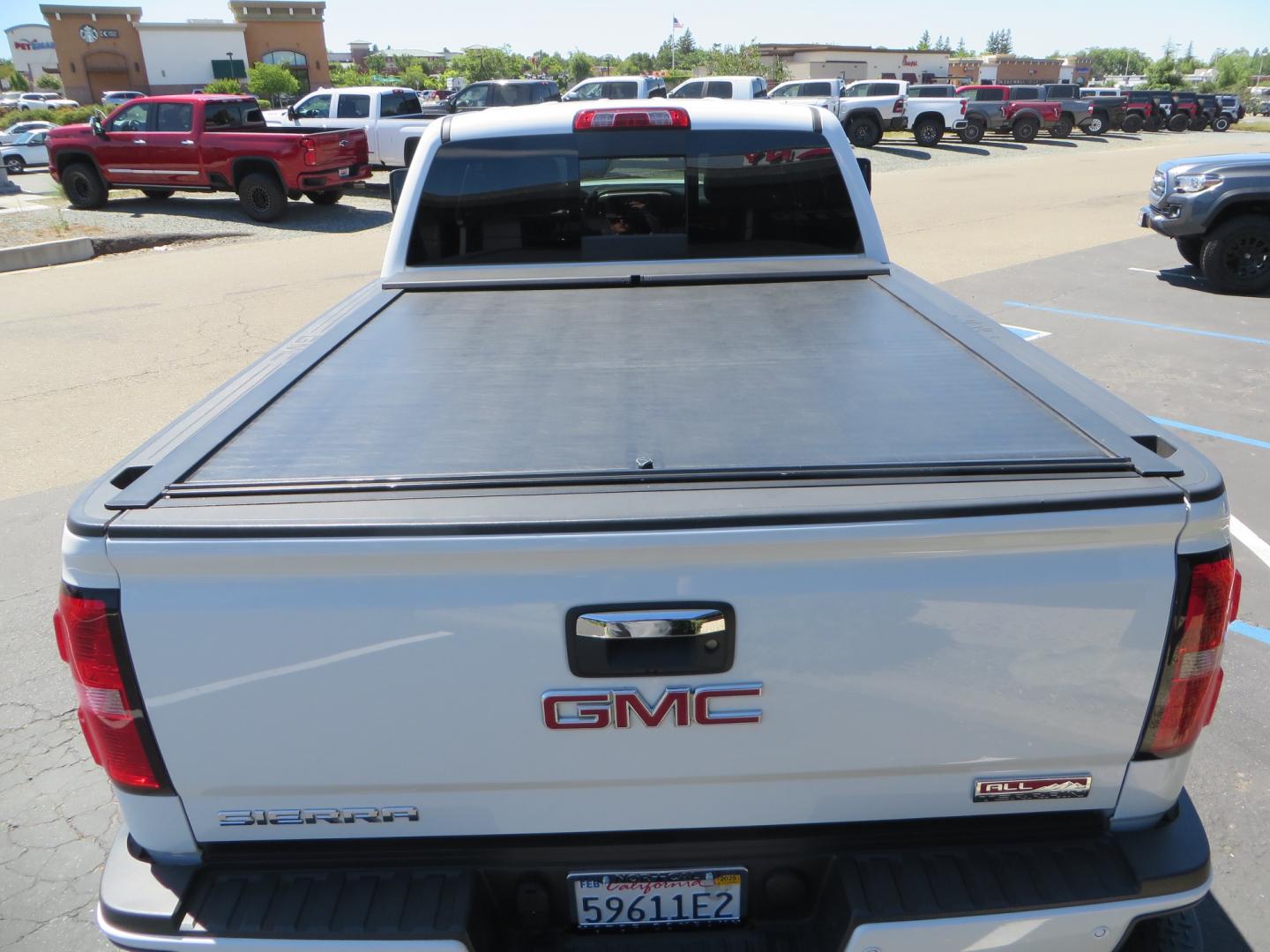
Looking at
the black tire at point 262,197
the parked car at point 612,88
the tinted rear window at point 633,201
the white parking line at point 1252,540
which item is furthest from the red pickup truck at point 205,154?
the white parking line at point 1252,540

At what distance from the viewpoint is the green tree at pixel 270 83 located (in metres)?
54.1

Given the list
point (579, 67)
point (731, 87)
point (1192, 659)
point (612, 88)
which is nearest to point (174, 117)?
point (612, 88)

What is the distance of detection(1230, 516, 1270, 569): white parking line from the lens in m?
5.01

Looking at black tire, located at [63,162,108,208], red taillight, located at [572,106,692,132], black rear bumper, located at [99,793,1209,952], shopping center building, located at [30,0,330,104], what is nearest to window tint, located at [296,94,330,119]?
black tire, located at [63,162,108,208]

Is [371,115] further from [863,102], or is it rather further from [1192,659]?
[1192,659]

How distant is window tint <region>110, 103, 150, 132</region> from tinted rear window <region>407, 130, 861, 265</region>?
1525 cm

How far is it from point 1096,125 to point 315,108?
30399mm

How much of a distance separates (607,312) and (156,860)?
84.8 inches

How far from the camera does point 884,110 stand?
29.8m

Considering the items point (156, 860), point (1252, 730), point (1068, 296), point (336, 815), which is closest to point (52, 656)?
point (156, 860)

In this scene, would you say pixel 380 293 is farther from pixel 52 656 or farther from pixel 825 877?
pixel 825 877

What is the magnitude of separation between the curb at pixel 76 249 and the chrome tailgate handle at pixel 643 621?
48.1ft

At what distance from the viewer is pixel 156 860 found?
1.90 meters

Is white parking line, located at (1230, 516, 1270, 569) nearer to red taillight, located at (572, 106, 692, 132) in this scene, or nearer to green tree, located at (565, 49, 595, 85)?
red taillight, located at (572, 106, 692, 132)
